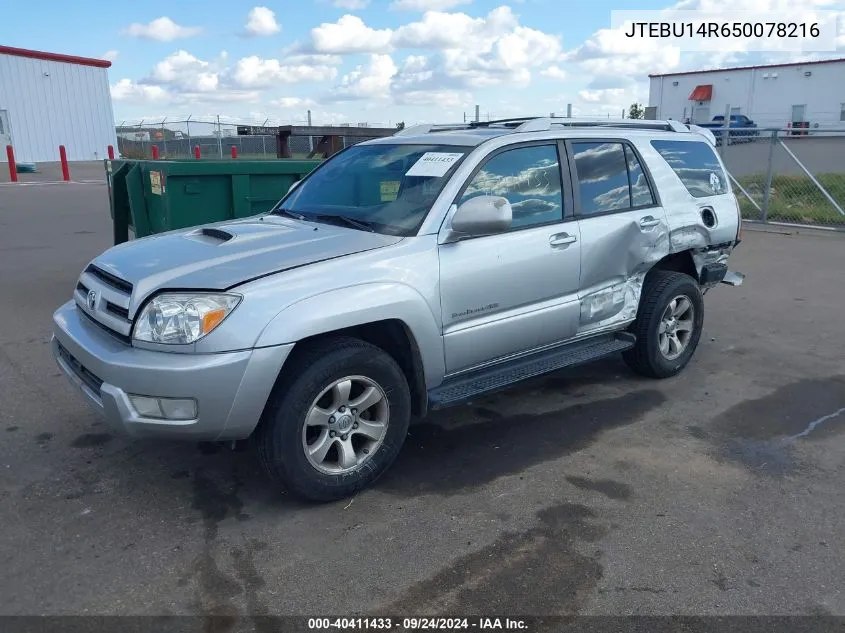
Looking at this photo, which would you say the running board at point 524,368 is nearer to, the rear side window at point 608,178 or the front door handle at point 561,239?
the front door handle at point 561,239

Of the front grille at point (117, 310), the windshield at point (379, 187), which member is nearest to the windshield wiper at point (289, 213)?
the windshield at point (379, 187)

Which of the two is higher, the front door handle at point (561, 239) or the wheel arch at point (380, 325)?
the front door handle at point (561, 239)

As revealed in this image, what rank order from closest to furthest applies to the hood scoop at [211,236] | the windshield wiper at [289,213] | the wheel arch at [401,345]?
1. the wheel arch at [401,345]
2. the hood scoop at [211,236]
3. the windshield wiper at [289,213]

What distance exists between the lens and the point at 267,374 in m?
3.19

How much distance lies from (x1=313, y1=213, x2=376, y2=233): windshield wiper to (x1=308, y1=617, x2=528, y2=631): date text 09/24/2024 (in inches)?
78.6

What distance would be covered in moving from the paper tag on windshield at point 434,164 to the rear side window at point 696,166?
1.88m

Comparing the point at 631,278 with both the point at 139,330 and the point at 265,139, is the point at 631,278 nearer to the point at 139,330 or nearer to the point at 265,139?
the point at 139,330

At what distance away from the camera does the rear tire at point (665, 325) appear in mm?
5062

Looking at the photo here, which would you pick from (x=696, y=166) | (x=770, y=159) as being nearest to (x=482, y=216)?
(x=696, y=166)

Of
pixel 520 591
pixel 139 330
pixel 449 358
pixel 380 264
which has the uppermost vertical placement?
pixel 380 264

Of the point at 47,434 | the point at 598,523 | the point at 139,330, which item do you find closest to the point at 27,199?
the point at 47,434

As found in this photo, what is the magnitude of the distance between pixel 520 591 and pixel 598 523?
69cm

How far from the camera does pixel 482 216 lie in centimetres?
368

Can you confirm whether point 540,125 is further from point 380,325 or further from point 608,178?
point 380,325
